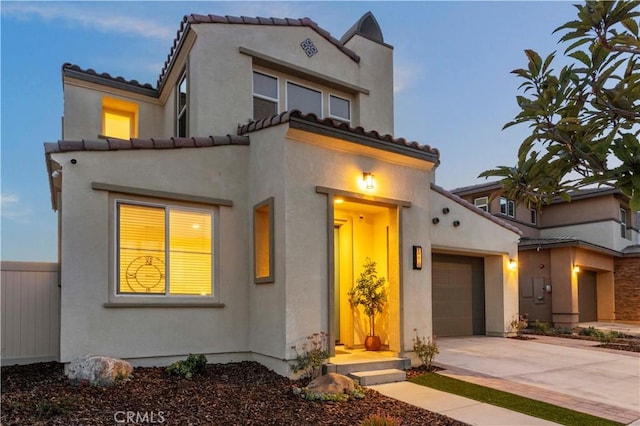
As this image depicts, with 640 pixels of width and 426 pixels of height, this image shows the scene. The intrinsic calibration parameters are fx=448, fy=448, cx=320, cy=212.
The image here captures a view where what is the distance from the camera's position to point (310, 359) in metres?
7.52

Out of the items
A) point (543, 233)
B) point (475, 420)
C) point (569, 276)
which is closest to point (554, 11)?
point (475, 420)

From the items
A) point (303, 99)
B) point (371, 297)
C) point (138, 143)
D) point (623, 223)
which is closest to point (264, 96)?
point (303, 99)

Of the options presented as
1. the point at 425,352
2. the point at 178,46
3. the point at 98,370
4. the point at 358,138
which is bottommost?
the point at 425,352

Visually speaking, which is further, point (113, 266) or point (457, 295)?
point (457, 295)

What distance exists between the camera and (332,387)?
21.8 ft

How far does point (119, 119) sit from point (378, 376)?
1020cm

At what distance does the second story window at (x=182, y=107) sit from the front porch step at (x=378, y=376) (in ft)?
22.0

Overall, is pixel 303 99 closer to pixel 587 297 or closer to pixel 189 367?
pixel 189 367

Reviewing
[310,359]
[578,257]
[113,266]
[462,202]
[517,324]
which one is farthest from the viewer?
[578,257]

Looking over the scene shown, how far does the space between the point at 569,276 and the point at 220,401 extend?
16.3 m

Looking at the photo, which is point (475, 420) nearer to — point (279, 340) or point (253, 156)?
point (279, 340)

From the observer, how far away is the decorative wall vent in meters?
11.2

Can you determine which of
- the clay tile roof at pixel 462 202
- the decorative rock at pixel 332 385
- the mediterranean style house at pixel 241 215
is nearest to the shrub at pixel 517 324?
the clay tile roof at pixel 462 202

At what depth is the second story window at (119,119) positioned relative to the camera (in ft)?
41.1
